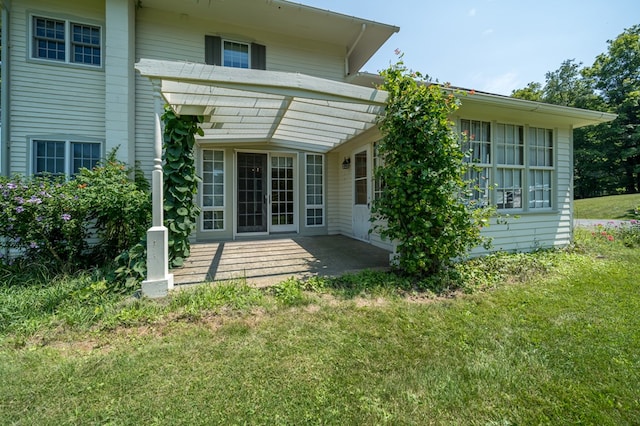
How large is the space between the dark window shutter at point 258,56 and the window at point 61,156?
436 cm

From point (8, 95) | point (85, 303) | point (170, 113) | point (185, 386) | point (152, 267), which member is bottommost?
point (185, 386)

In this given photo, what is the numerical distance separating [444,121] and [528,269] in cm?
297

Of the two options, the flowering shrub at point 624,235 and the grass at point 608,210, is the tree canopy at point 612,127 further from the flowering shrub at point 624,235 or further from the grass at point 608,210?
the flowering shrub at point 624,235

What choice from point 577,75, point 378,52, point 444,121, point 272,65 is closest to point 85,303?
point 444,121

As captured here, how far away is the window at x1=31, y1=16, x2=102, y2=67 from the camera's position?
6.06 meters

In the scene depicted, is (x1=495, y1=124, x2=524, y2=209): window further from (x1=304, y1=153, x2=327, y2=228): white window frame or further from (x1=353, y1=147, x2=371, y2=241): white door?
(x1=304, y1=153, x2=327, y2=228): white window frame

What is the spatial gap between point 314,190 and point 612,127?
96.7 ft

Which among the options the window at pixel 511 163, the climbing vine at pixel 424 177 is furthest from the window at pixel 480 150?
the climbing vine at pixel 424 177

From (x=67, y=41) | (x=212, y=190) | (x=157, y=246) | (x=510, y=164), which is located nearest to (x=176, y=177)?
(x=157, y=246)

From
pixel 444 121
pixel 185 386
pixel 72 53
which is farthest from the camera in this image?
pixel 72 53

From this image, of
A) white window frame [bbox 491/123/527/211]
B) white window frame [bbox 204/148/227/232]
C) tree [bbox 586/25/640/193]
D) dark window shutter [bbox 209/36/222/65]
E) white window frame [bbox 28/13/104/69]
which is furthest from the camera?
tree [bbox 586/25/640/193]

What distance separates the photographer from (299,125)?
5879mm

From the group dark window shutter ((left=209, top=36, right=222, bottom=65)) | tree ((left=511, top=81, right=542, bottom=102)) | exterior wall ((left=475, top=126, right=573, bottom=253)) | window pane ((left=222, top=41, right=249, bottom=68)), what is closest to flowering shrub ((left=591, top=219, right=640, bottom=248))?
A: exterior wall ((left=475, top=126, right=573, bottom=253))

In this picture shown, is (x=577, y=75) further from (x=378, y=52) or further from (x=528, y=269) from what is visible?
(x=528, y=269)
